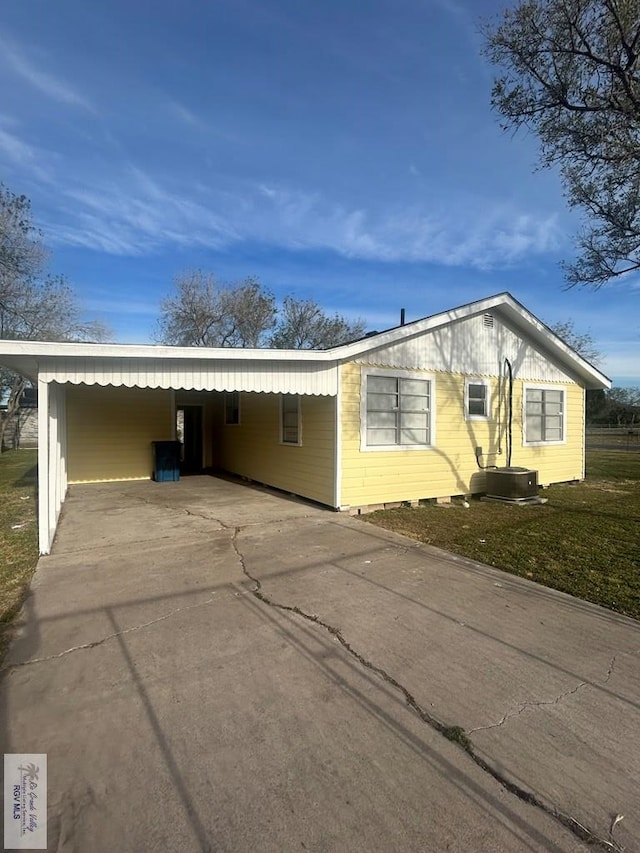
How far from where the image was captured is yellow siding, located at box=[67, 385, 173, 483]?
436 inches

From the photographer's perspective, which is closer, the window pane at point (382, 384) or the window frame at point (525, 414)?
the window pane at point (382, 384)

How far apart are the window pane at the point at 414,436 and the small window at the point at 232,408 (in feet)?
16.2

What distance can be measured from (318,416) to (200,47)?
6.85 m

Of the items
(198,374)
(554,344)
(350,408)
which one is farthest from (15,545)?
(554,344)

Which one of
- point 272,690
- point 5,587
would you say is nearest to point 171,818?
point 272,690

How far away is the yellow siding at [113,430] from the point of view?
36.3 feet

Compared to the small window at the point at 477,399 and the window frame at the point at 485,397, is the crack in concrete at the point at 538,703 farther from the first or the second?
the small window at the point at 477,399

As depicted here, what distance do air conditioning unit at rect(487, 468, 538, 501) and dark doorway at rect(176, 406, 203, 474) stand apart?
868 cm

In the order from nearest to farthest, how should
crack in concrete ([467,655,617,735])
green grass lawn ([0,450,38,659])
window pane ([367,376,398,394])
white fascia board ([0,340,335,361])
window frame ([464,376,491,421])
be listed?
1. crack in concrete ([467,655,617,735])
2. green grass lawn ([0,450,38,659])
3. white fascia board ([0,340,335,361])
4. window pane ([367,376,398,394])
5. window frame ([464,376,491,421])

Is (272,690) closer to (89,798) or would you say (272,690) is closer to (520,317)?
(89,798)

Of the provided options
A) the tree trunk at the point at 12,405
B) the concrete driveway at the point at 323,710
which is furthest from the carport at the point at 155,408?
the tree trunk at the point at 12,405

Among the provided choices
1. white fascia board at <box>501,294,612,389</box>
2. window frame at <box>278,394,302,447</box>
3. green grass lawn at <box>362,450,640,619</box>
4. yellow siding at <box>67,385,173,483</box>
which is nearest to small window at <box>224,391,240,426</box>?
yellow siding at <box>67,385,173,483</box>

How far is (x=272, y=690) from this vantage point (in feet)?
8.68

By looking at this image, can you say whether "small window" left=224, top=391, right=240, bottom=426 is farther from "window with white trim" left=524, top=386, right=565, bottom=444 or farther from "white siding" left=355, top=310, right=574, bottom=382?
"window with white trim" left=524, top=386, right=565, bottom=444
